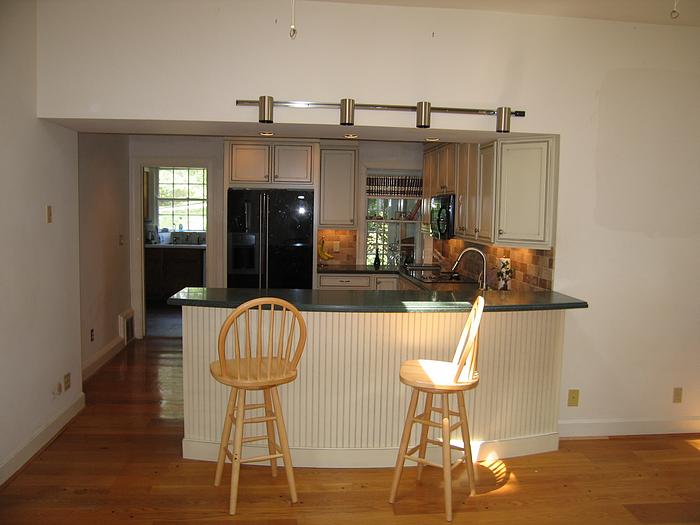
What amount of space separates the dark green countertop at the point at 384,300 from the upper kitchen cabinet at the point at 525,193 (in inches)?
16.0

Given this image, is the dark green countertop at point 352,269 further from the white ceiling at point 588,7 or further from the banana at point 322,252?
the white ceiling at point 588,7

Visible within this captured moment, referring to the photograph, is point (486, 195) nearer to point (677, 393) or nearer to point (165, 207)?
point (677, 393)

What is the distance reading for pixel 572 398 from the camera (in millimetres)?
3895

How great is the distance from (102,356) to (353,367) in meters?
3.12

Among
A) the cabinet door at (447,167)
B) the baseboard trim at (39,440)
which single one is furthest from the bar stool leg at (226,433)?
the cabinet door at (447,167)

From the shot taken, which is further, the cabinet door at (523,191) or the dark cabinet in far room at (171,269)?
the dark cabinet in far room at (171,269)

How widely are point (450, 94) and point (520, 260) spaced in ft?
4.88

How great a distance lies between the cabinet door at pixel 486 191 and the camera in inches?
161

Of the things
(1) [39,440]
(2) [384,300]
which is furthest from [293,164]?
(1) [39,440]

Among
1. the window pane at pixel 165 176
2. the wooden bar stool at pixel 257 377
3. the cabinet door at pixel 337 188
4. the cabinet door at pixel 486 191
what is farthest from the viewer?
the window pane at pixel 165 176

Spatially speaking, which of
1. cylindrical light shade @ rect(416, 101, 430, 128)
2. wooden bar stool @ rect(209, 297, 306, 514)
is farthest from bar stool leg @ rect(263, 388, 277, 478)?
cylindrical light shade @ rect(416, 101, 430, 128)

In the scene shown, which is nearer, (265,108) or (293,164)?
(265,108)

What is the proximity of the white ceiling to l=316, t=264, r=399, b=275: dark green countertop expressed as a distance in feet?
9.77

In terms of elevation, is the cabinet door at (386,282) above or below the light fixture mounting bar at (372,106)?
below
